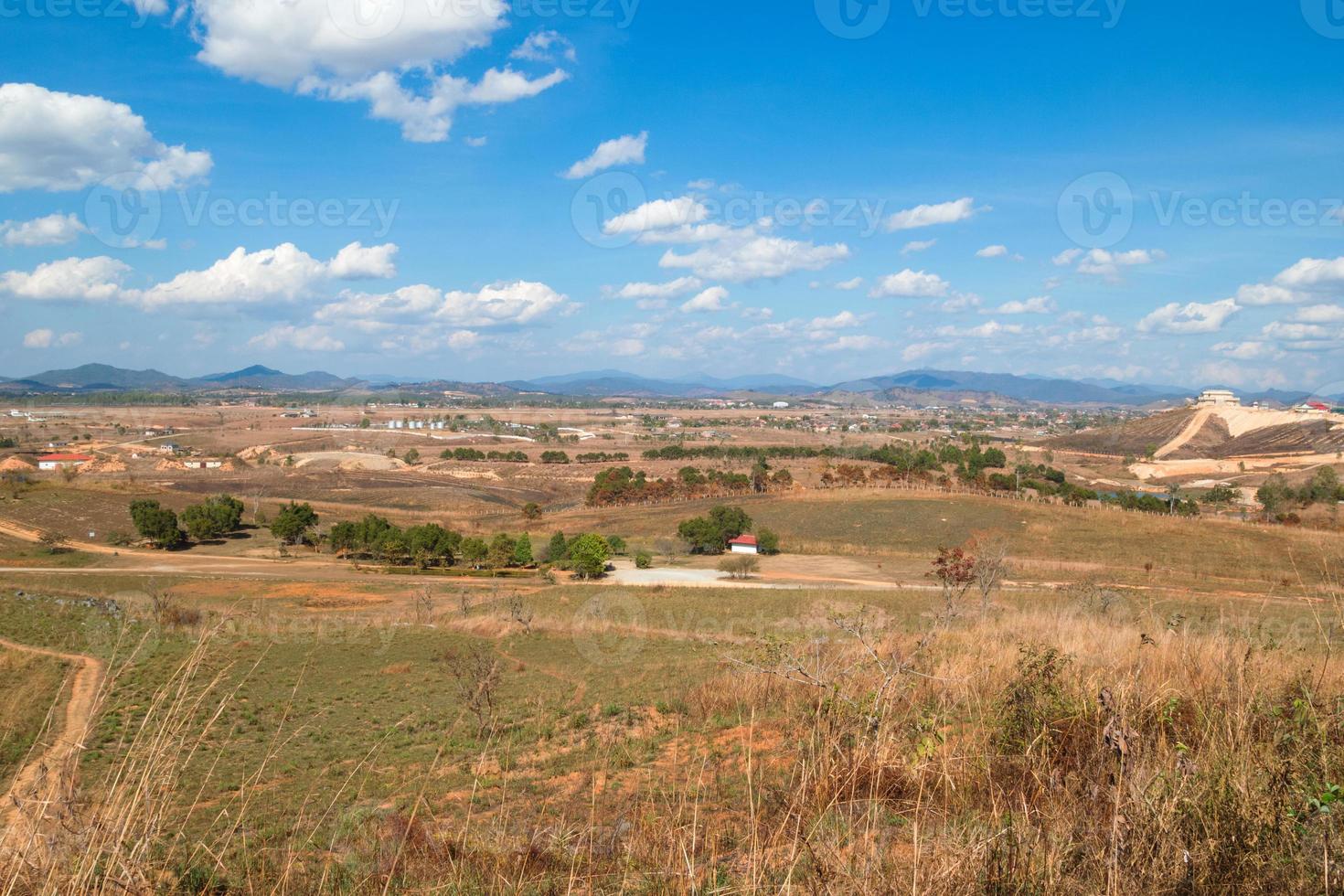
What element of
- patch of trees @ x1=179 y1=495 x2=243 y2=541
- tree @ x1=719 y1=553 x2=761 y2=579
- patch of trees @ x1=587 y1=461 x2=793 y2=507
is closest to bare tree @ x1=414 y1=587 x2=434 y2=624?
tree @ x1=719 y1=553 x2=761 y2=579

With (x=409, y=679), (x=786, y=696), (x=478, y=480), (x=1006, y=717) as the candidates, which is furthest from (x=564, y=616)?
(x=478, y=480)

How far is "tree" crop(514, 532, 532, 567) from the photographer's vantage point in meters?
52.0

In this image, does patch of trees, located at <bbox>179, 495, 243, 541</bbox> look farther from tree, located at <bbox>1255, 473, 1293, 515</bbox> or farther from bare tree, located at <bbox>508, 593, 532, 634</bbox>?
tree, located at <bbox>1255, 473, 1293, 515</bbox>

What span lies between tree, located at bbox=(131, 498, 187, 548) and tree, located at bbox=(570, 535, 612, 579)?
3152 cm

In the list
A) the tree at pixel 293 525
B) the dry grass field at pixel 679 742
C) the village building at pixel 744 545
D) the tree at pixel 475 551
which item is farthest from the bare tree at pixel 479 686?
the tree at pixel 293 525

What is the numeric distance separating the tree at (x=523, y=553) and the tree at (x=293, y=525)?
58.3 ft

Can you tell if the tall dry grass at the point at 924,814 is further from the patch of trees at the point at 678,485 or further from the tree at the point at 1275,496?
the tree at the point at 1275,496

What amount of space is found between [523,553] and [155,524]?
1082 inches

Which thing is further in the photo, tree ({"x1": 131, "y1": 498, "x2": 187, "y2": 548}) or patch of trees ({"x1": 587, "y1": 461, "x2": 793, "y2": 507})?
patch of trees ({"x1": 587, "y1": 461, "x2": 793, "y2": 507})

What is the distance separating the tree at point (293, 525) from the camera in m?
56.0

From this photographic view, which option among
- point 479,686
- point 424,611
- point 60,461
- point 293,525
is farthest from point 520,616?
point 60,461

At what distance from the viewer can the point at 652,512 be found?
70500 millimetres

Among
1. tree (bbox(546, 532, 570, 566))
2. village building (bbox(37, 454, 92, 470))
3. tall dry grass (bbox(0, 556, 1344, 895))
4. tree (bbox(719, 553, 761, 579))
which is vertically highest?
tall dry grass (bbox(0, 556, 1344, 895))

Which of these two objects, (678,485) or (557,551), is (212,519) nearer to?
(557,551)
